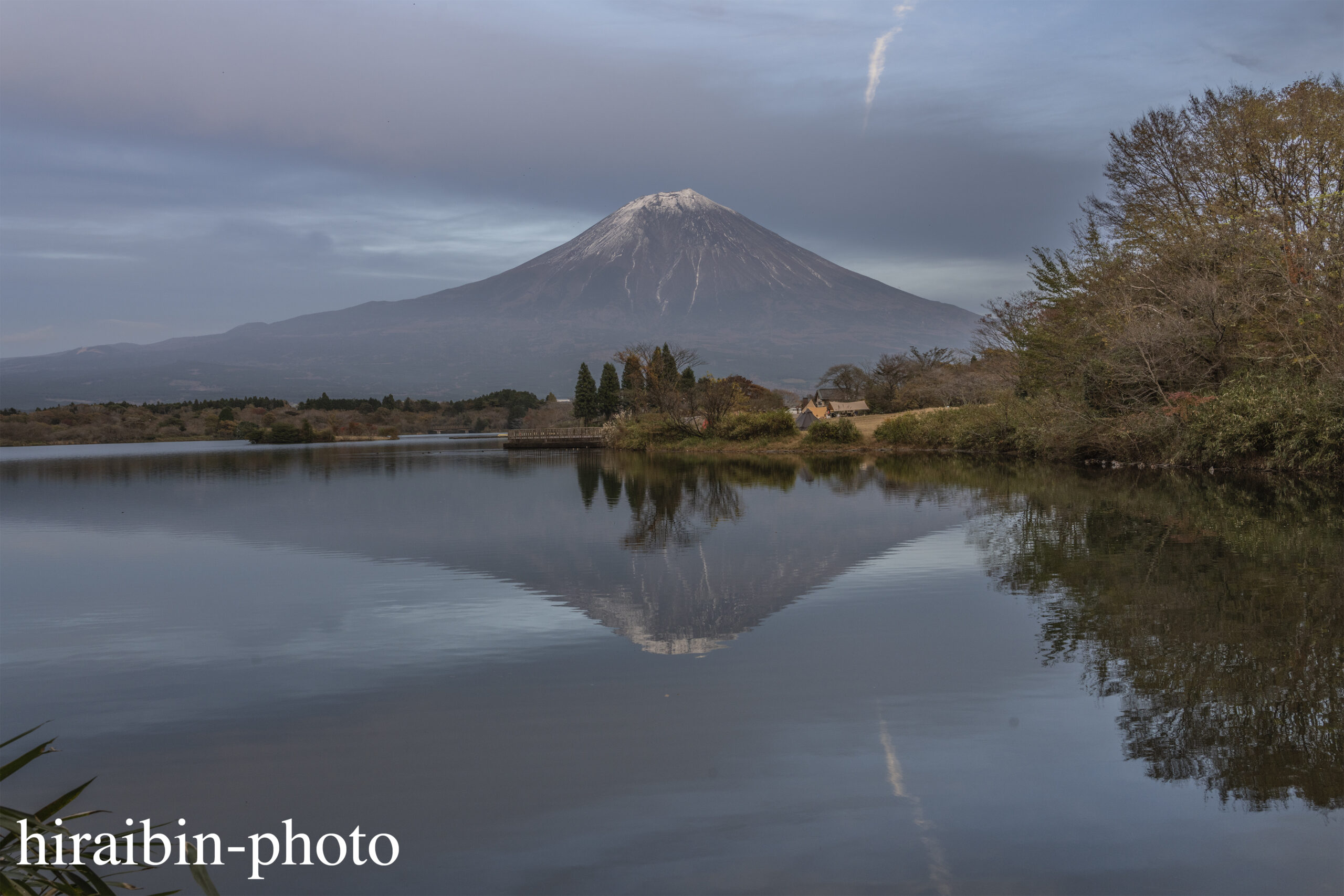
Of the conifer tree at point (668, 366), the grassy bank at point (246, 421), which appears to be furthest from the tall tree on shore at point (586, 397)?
the conifer tree at point (668, 366)

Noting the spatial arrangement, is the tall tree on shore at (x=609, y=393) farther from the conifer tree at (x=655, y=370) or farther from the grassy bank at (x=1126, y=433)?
the grassy bank at (x=1126, y=433)

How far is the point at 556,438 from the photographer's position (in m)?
57.1

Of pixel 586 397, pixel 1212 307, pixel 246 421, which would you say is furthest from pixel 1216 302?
pixel 246 421

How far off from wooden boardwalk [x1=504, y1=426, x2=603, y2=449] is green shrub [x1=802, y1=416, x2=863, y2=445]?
18655 millimetres

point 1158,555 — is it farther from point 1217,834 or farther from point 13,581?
point 13,581

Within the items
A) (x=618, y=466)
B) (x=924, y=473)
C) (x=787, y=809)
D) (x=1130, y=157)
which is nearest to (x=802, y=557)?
(x=787, y=809)

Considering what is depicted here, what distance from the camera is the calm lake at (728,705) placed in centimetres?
326

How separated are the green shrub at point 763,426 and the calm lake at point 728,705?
1258 inches

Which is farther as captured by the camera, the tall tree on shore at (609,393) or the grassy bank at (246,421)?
the grassy bank at (246,421)

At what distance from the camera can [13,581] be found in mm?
10141

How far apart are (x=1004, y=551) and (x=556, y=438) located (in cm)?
4807

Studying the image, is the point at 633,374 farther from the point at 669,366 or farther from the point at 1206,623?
the point at 1206,623

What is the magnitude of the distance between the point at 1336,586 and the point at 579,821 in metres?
6.86

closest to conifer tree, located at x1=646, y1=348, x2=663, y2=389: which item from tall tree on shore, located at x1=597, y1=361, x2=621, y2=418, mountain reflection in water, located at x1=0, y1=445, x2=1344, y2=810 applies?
tall tree on shore, located at x1=597, y1=361, x2=621, y2=418
